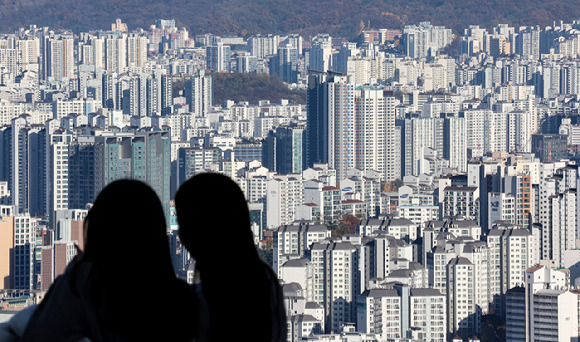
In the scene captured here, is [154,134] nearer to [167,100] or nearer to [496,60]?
[167,100]

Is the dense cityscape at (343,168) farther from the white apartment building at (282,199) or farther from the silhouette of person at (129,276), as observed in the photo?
the silhouette of person at (129,276)

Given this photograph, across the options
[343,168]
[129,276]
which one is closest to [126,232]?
[129,276]

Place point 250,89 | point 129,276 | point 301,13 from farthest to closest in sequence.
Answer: point 301,13 → point 250,89 → point 129,276

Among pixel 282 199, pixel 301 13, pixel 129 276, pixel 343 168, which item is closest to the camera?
pixel 129 276

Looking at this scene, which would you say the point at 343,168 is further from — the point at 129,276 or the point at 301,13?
the point at 301,13

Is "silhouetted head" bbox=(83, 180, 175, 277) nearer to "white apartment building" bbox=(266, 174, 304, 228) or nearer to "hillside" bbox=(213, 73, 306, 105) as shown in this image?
"white apartment building" bbox=(266, 174, 304, 228)

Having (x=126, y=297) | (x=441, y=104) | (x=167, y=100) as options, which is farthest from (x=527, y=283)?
(x=167, y=100)
